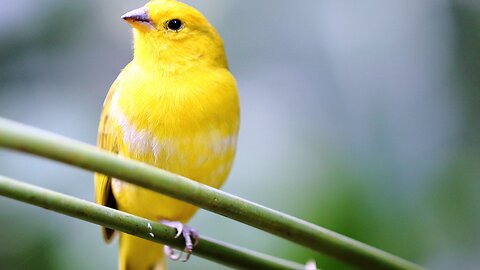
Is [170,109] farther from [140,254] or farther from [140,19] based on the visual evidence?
[140,254]

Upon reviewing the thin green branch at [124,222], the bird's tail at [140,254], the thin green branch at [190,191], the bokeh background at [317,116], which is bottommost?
the bird's tail at [140,254]

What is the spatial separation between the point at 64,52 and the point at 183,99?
2.11ft

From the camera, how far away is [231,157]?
242 centimetres

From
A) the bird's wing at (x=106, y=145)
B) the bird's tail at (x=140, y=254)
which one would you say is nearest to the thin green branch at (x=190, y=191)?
the bird's wing at (x=106, y=145)

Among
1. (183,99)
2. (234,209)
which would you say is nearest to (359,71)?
(183,99)

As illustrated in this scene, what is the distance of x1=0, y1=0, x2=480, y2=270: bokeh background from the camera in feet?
8.13

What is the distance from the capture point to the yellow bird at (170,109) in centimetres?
228

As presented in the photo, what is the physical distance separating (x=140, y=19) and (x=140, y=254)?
35.8 inches

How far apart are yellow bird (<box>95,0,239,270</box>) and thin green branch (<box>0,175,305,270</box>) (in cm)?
47

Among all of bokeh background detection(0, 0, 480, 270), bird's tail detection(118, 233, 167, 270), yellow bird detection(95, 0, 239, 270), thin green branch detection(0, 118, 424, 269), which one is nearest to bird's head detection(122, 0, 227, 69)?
yellow bird detection(95, 0, 239, 270)

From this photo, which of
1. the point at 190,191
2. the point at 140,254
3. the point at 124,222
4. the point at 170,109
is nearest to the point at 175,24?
the point at 170,109

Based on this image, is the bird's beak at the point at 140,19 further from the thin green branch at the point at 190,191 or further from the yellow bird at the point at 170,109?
the thin green branch at the point at 190,191

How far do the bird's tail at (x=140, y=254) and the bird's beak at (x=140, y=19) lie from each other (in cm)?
78

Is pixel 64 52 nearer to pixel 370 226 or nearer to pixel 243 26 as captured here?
pixel 243 26
